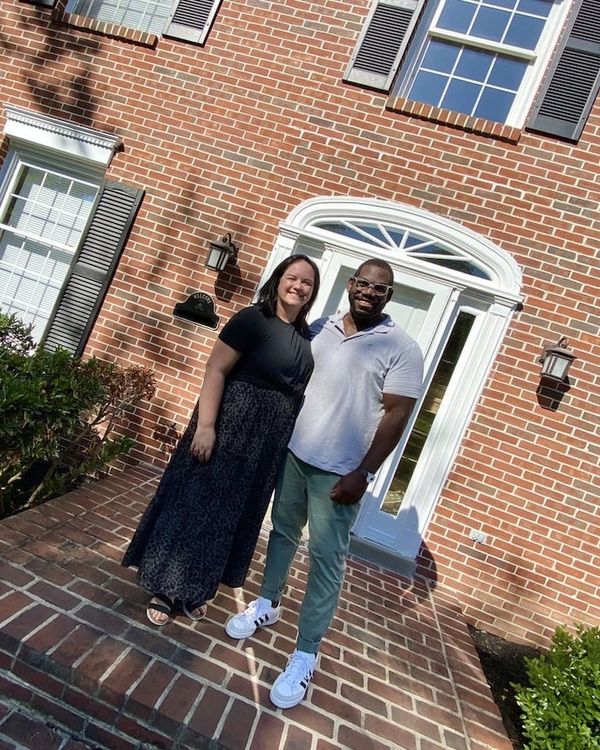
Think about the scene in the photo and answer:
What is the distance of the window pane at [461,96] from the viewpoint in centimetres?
386

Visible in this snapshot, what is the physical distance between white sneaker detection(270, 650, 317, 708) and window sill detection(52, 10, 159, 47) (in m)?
4.98

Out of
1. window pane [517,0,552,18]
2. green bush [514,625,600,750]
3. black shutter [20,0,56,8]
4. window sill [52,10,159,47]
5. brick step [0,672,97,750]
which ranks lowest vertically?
brick step [0,672,97,750]

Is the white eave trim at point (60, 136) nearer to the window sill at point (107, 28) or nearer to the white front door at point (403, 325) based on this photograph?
the window sill at point (107, 28)

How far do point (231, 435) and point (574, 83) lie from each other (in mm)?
3978

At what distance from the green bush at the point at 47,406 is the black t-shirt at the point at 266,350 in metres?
1.57

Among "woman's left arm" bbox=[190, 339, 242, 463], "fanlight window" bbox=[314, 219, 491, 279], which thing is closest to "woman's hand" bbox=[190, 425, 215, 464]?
"woman's left arm" bbox=[190, 339, 242, 463]

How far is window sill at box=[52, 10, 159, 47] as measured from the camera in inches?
160

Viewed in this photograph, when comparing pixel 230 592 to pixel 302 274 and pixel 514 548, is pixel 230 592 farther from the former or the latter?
pixel 514 548

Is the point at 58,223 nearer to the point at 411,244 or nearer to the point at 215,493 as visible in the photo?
the point at 411,244

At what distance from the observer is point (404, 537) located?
11.9 ft

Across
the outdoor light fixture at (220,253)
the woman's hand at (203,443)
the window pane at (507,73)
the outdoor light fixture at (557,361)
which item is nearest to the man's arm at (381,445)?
the woman's hand at (203,443)

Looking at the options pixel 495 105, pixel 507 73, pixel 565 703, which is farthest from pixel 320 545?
pixel 507 73

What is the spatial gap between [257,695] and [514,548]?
2479 millimetres

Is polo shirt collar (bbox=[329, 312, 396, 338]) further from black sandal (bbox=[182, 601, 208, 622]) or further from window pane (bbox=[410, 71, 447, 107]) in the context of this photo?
window pane (bbox=[410, 71, 447, 107])
